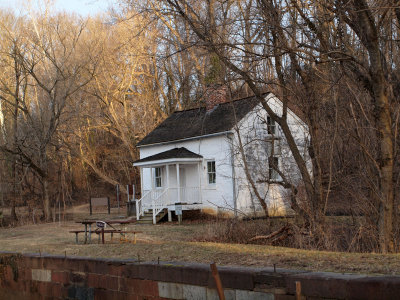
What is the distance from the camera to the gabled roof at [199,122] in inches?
979

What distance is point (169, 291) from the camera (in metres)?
8.33

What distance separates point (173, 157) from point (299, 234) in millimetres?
13781

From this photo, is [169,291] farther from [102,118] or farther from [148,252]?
[102,118]

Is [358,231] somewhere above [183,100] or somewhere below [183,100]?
below

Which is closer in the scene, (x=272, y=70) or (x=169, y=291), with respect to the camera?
(x=169, y=291)

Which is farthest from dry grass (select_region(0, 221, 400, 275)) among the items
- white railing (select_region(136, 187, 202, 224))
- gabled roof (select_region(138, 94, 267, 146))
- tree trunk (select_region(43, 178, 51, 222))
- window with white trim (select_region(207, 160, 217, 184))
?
tree trunk (select_region(43, 178, 51, 222))

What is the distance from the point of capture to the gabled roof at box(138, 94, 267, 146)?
24.9 m

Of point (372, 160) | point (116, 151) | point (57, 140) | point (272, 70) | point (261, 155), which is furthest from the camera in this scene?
point (116, 151)

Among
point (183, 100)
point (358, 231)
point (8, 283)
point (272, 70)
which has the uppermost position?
point (183, 100)

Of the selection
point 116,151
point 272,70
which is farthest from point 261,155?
point 116,151

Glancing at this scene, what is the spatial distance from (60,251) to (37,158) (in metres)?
21.4

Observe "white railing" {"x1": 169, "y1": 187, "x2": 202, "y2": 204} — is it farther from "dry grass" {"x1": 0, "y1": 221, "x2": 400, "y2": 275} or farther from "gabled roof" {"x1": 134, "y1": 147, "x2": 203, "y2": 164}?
"dry grass" {"x1": 0, "y1": 221, "x2": 400, "y2": 275}

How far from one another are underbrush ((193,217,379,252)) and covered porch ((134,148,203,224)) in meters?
10.6

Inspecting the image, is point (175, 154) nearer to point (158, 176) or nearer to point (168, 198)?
point (168, 198)
